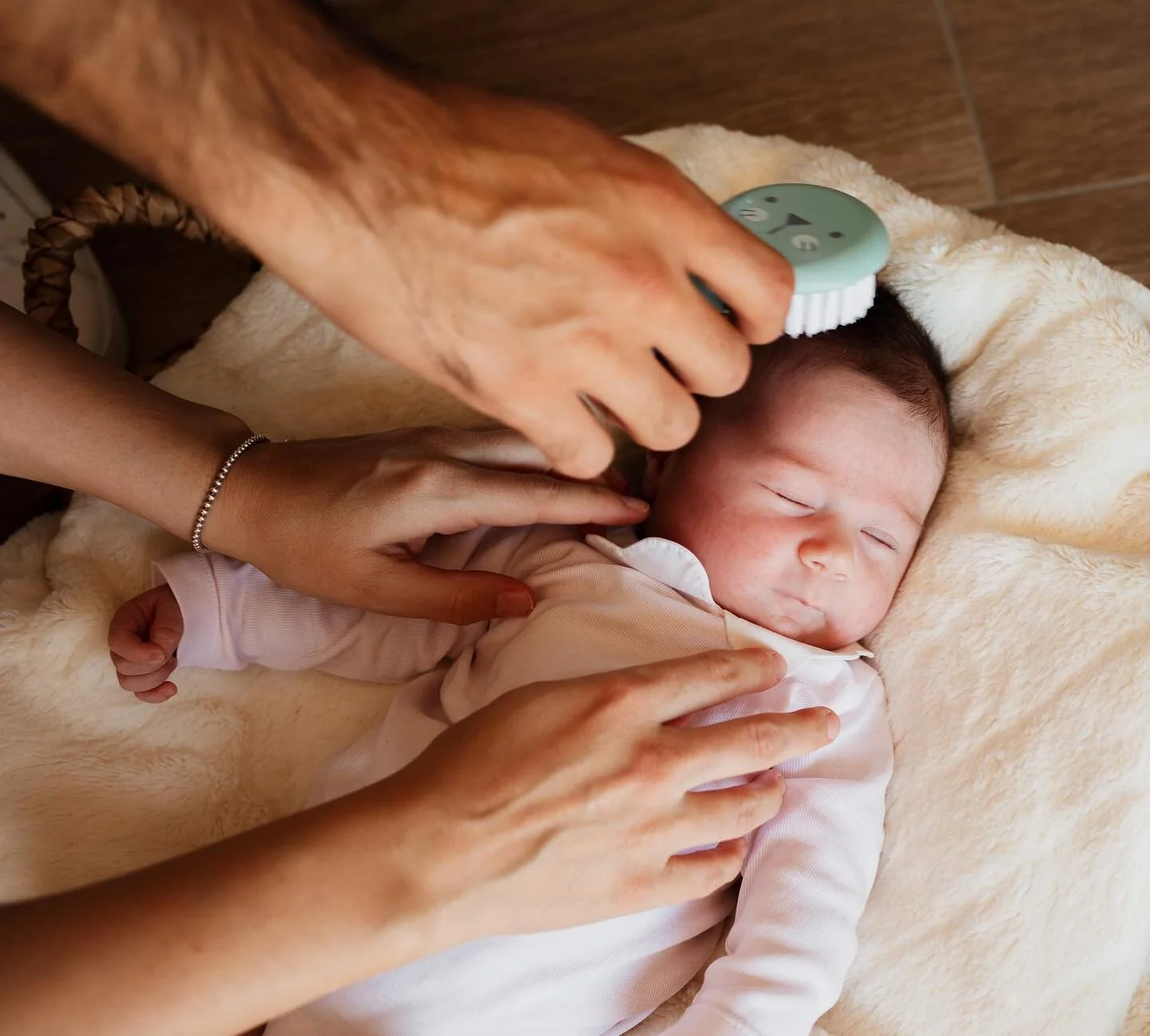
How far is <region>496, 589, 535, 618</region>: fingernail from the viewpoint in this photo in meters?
1.06

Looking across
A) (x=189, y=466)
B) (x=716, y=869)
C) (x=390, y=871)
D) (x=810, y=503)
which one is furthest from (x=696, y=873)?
(x=189, y=466)

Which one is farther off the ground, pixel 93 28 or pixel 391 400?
pixel 93 28

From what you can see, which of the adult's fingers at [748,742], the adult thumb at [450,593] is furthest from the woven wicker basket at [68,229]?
the adult's fingers at [748,742]

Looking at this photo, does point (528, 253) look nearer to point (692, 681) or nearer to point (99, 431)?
point (692, 681)

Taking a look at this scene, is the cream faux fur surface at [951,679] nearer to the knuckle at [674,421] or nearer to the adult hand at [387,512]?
the adult hand at [387,512]

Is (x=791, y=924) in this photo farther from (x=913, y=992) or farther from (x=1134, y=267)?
(x=1134, y=267)

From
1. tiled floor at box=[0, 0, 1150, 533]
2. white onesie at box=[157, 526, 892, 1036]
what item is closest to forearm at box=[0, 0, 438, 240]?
white onesie at box=[157, 526, 892, 1036]

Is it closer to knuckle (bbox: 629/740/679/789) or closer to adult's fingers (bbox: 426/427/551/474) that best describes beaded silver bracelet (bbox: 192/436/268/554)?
adult's fingers (bbox: 426/427/551/474)

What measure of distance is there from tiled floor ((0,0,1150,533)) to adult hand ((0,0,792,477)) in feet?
3.80

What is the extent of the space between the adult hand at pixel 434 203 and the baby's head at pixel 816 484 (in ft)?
1.48

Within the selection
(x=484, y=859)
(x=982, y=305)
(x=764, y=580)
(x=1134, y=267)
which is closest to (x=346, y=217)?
(x=484, y=859)

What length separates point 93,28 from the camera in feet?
2.22

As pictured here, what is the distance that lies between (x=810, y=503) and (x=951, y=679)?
8.8 inches

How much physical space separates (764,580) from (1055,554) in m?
0.30
